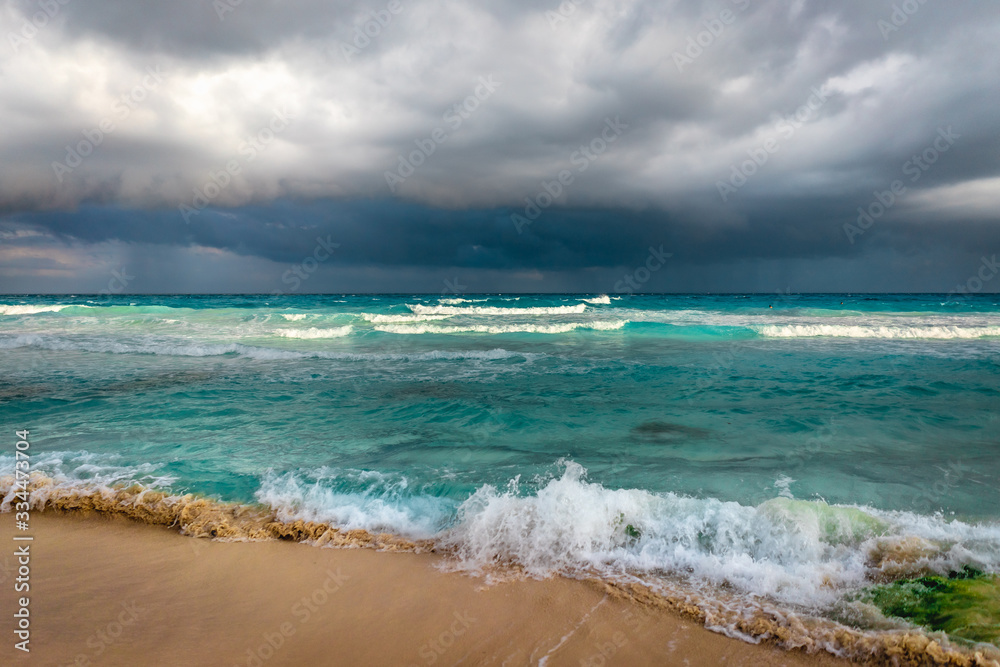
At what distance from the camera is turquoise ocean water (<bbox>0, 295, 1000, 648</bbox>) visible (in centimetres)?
444

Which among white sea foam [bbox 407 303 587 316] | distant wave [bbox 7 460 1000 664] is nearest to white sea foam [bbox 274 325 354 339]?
white sea foam [bbox 407 303 587 316]

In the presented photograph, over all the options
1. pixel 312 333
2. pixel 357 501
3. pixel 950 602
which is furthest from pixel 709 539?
pixel 312 333

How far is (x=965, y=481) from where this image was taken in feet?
19.8

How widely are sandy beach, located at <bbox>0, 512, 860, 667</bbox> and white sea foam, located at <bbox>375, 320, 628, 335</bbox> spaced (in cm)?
2290

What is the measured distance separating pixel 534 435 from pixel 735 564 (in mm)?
4336

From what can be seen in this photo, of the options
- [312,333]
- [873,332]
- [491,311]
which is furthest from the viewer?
[491,311]

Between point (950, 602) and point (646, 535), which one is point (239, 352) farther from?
point (950, 602)

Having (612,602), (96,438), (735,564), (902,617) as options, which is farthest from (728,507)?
(96,438)

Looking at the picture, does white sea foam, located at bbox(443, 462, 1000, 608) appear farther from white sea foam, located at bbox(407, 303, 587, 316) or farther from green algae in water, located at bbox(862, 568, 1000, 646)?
white sea foam, located at bbox(407, 303, 587, 316)

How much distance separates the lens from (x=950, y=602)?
3.48 m

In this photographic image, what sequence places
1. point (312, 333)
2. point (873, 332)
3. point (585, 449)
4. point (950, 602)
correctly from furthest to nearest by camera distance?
1. point (312, 333)
2. point (873, 332)
3. point (585, 449)
4. point (950, 602)

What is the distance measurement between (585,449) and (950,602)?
438 cm

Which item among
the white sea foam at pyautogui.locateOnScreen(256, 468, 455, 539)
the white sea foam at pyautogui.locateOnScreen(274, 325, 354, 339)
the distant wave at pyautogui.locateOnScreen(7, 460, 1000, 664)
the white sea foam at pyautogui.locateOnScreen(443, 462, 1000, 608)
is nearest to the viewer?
the distant wave at pyautogui.locateOnScreen(7, 460, 1000, 664)

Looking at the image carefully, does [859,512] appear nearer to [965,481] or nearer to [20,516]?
[965,481]
